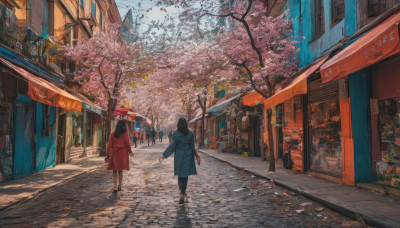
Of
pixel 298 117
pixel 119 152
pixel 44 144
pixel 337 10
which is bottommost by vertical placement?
pixel 119 152

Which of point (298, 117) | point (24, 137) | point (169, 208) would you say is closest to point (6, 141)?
point (24, 137)

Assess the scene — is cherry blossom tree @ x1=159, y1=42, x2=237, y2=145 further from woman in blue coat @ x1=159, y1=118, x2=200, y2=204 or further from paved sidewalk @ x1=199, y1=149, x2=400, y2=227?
woman in blue coat @ x1=159, y1=118, x2=200, y2=204

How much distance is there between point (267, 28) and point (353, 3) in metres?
4.29

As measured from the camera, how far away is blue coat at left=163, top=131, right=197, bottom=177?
730 cm

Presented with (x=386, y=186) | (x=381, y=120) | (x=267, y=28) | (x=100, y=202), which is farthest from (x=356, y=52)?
(x=267, y=28)

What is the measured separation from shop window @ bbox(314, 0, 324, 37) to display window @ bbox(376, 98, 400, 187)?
187 inches

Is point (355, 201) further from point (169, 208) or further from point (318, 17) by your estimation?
point (318, 17)

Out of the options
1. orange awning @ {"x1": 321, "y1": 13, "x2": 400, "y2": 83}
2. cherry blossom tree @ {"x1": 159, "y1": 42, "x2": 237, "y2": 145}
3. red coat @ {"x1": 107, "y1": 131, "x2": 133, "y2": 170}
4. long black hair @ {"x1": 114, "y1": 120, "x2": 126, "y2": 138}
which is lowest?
red coat @ {"x1": 107, "y1": 131, "x2": 133, "y2": 170}

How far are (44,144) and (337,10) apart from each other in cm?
1214

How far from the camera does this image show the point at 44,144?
13.9 meters

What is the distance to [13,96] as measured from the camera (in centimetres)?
1072

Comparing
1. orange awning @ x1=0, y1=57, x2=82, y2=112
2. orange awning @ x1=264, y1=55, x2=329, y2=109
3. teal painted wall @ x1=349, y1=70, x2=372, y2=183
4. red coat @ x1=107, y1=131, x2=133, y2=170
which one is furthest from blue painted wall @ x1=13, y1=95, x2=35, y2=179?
teal painted wall @ x1=349, y1=70, x2=372, y2=183

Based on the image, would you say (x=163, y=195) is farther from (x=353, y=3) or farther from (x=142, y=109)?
(x=142, y=109)

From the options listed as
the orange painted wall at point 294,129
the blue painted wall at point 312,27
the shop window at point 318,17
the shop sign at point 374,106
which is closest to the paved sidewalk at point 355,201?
the shop sign at point 374,106
